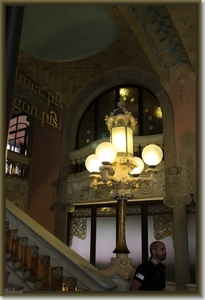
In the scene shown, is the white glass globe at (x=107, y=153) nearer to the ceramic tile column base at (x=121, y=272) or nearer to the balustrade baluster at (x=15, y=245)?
the ceramic tile column base at (x=121, y=272)

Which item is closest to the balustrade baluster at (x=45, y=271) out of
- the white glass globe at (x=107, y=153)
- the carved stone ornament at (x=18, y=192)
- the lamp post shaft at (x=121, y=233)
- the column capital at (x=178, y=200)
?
the lamp post shaft at (x=121, y=233)

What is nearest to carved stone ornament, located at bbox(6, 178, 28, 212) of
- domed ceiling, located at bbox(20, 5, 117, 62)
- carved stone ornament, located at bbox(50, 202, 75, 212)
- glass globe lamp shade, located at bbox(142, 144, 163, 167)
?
carved stone ornament, located at bbox(50, 202, 75, 212)

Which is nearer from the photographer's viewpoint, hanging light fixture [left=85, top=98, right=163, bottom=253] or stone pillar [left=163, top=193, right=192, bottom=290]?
hanging light fixture [left=85, top=98, right=163, bottom=253]

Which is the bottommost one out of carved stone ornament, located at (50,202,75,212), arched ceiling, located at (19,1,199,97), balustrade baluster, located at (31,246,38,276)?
balustrade baluster, located at (31,246,38,276)

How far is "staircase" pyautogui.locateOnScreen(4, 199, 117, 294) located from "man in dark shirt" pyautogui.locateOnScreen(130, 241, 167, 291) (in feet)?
0.62

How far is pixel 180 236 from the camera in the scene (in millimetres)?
5984

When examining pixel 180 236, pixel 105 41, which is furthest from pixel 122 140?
pixel 105 41

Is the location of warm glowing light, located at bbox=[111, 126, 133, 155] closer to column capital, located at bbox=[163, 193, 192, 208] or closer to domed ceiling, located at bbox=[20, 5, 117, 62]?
column capital, located at bbox=[163, 193, 192, 208]

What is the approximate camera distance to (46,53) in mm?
7535

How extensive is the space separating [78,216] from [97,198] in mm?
A: 926

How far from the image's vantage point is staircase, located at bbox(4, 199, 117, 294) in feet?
7.64

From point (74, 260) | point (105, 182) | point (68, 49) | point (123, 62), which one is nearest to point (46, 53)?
point (68, 49)

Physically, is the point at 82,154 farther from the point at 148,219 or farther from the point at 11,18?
the point at 11,18

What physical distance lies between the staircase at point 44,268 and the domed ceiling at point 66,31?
4.41 m
